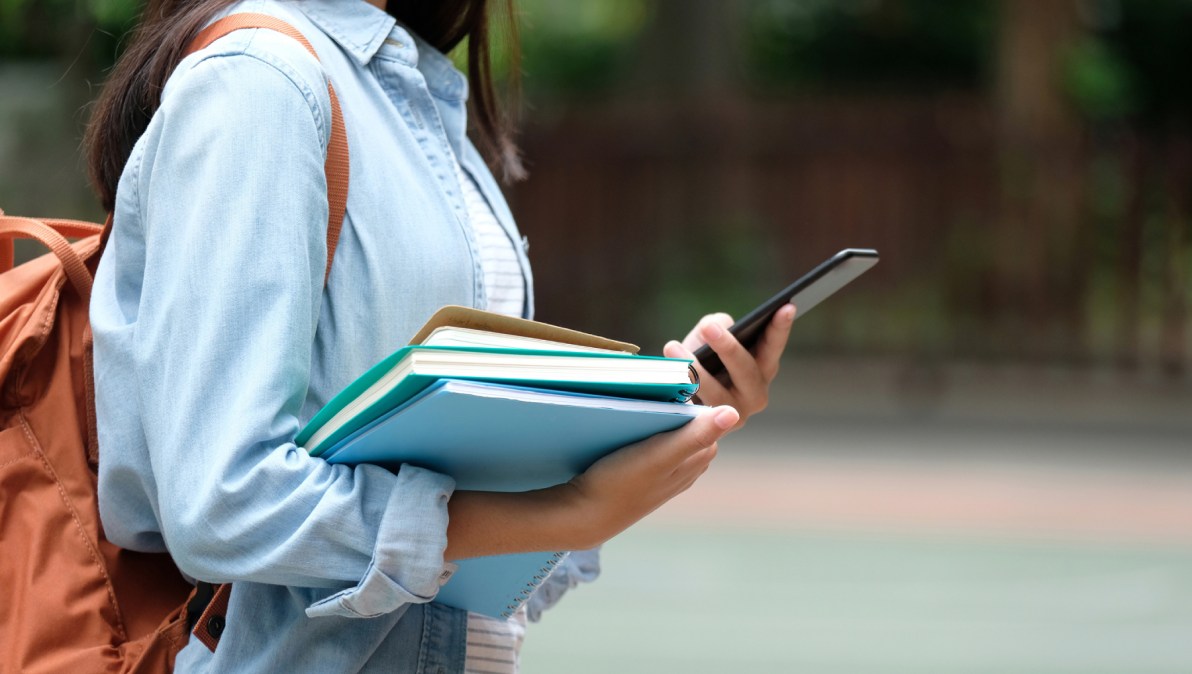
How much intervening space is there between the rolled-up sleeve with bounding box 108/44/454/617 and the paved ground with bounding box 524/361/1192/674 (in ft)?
14.4

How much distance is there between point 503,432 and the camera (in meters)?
1.26

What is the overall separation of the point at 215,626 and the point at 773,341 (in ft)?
2.32

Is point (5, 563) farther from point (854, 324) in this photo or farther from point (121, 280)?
point (854, 324)

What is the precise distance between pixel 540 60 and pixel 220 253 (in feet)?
62.5

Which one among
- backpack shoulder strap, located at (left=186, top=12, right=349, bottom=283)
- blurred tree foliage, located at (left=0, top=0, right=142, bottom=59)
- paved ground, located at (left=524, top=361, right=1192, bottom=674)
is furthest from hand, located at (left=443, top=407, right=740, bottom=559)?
blurred tree foliage, located at (left=0, top=0, right=142, bottom=59)

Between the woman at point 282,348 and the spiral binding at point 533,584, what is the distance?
53 millimetres

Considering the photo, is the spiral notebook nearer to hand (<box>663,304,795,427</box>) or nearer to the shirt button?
the shirt button

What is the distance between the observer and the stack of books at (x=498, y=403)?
1198 mm

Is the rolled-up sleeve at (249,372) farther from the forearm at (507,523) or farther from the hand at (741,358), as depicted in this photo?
the hand at (741,358)

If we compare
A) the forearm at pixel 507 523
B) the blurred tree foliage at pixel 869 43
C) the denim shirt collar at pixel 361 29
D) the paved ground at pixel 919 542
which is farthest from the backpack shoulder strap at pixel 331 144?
the blurred tree foliage at pixel 869 43

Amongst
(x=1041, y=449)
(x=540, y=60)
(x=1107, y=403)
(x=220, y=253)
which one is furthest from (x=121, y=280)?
(x=540, y=60)

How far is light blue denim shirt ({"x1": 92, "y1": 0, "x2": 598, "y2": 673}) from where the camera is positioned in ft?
4.13

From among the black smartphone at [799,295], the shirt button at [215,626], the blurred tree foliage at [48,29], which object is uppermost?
the black smartphone at [799,295]

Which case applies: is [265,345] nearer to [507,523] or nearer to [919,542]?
[507,523]
